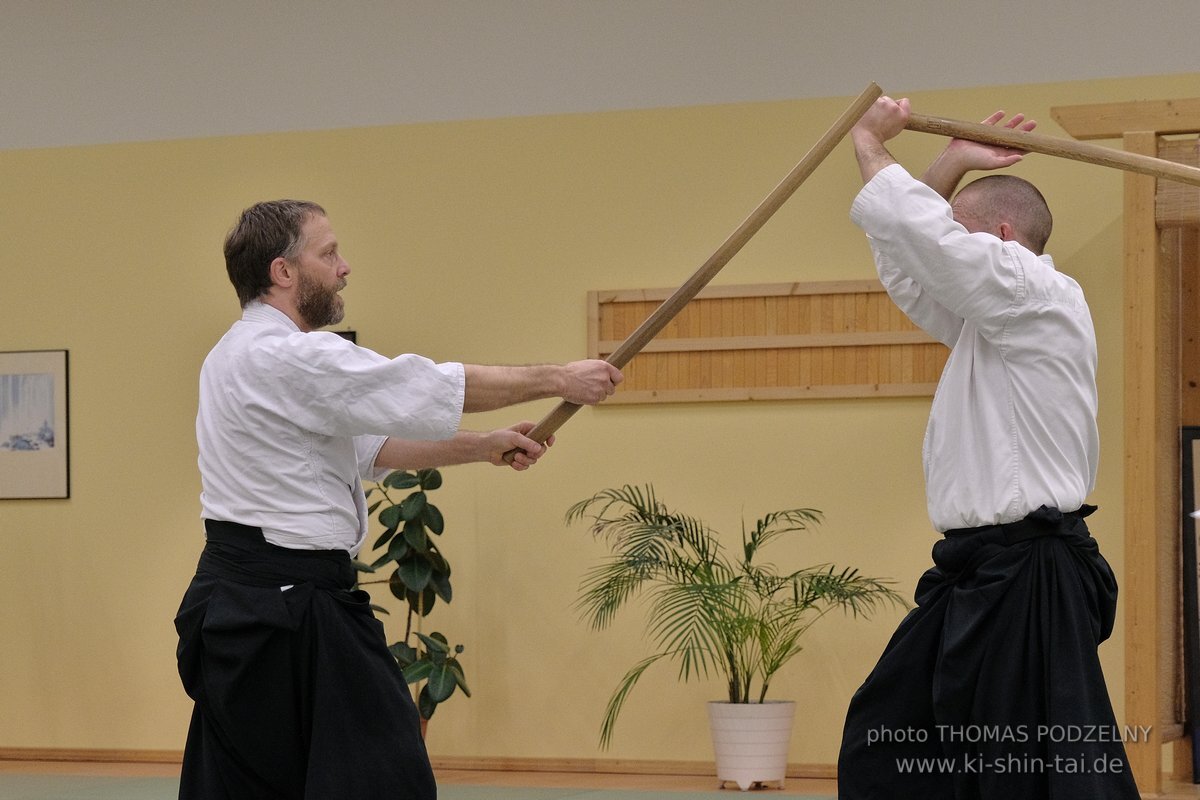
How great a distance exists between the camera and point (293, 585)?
9.25ft

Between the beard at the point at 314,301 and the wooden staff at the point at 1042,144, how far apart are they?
1.23 meters

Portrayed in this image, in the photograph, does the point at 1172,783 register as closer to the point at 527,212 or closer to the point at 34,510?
the point at 527,212

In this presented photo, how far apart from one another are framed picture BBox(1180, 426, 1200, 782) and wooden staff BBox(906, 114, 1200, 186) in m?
3.00

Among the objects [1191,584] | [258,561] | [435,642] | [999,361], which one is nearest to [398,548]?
[435,642]

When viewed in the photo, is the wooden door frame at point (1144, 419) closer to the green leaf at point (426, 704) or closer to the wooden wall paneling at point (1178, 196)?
the wooden wall paneling at point (1178, 196)

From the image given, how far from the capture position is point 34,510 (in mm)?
7246

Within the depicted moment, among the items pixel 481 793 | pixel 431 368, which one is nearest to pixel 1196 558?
pixel 481 793

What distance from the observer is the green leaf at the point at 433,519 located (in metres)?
6.27

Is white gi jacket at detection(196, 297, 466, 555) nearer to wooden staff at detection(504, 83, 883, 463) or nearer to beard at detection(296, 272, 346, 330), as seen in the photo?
beard at detection(296, 272, 346, 330)

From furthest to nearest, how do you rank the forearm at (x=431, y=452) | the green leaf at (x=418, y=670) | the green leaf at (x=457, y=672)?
1. the green leaf at (x=457, y=672)
2. the green leaf at (x=418, y=670)
3. the forearm at (x=431, y=452)

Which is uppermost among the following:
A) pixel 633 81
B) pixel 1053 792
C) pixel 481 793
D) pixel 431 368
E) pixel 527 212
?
pixel 633 81

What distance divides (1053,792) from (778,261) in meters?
4.10

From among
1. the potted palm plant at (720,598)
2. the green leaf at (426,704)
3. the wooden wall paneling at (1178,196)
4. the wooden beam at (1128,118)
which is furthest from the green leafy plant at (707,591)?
the wooden beam at (1128,118)

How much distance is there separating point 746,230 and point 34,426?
515cm
